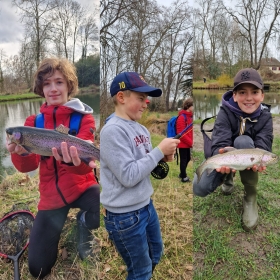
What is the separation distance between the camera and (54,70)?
1.21 m

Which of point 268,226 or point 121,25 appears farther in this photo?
point 268,226

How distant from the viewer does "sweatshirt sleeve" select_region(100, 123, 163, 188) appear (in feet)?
3.31

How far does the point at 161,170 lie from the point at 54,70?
2.26ft

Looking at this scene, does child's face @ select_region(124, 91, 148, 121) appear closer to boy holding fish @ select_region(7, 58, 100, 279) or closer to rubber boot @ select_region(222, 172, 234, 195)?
boy holding fish @ select_region(7, 58, 100, 279)

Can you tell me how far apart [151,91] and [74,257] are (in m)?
1.07

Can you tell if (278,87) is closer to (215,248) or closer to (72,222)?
(215,248)

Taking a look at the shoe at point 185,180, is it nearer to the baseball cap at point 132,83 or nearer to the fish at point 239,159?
the fish at point 239,159

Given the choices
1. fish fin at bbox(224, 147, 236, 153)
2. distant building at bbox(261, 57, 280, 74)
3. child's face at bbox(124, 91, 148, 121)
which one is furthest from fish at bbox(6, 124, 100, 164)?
distant building at bbox(261, 57, 280, 74)

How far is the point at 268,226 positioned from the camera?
1.30 metres

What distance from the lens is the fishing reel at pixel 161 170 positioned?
1.11 metres

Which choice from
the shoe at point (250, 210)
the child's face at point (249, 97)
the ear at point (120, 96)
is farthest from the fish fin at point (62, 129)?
the shoe at point (250, 210)

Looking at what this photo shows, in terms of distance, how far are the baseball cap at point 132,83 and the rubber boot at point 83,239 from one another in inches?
30.0

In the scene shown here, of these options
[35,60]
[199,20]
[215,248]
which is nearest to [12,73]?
[35,60]

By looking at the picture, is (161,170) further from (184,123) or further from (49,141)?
(49,141)
